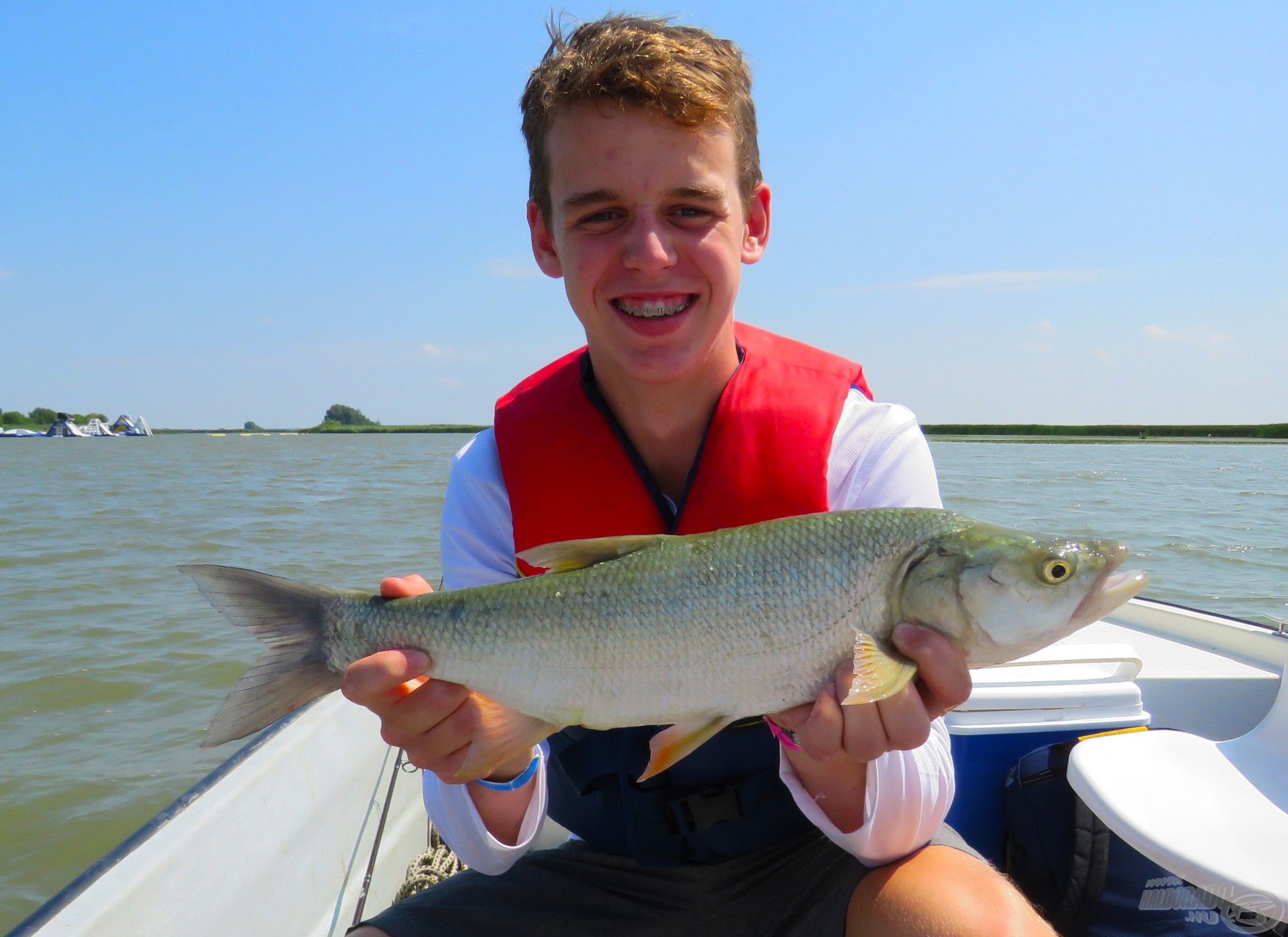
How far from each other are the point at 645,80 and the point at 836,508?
5.23 feet

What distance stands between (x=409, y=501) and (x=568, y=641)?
17.7 meters

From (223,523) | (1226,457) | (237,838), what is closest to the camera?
(237,838)

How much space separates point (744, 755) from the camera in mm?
2857

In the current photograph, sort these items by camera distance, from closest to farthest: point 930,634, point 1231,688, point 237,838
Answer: point 930,634 → point 237,838 → point 1231,688

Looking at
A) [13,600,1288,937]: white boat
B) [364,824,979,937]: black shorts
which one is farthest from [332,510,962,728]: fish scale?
[13,600,1288,937]: white boat

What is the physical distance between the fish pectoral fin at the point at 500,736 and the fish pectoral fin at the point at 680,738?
0.99ft

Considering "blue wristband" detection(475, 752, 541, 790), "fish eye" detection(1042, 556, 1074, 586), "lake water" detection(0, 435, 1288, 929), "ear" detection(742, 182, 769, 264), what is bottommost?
"lake water" detection(0, 435, 1288, 929)

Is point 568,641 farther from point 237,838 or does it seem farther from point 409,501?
point 409,501

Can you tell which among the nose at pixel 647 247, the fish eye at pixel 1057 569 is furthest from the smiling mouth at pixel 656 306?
the fish eye at pixel 1057 569

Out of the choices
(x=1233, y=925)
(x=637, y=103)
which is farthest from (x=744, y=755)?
(x=637, y=103)

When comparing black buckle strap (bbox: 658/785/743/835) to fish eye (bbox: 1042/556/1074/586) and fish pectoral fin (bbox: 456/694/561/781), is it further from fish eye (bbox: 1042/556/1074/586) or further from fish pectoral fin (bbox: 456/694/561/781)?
fish eye (bbox: 1042/556/1074/586)

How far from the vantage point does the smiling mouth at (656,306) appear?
9.52 ft

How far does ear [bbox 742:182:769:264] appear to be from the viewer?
10.7 feet

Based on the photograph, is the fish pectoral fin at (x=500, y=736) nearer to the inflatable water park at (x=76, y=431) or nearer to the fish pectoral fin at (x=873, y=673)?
the fish pectoral fin at (x=873, y=673)
